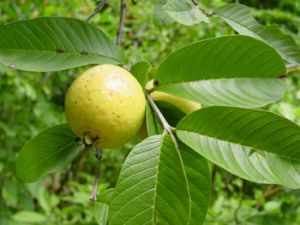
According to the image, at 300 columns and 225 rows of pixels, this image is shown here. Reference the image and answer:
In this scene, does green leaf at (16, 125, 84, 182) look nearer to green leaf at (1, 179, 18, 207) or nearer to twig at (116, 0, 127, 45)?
twig at (116, 0, 127, 45)

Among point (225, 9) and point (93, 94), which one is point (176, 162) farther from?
point (225, 9)

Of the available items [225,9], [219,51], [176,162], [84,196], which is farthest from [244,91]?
[84,196]

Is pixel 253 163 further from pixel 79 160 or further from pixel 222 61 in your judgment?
pixel 79 160

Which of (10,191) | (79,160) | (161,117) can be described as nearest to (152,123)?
(161,117)

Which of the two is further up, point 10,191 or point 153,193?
point 153,193

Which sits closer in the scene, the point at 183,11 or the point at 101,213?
the point at 101,213

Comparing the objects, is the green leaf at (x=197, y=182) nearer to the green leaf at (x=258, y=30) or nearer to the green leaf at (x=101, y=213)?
the green leaf at (x=101, y=213)
